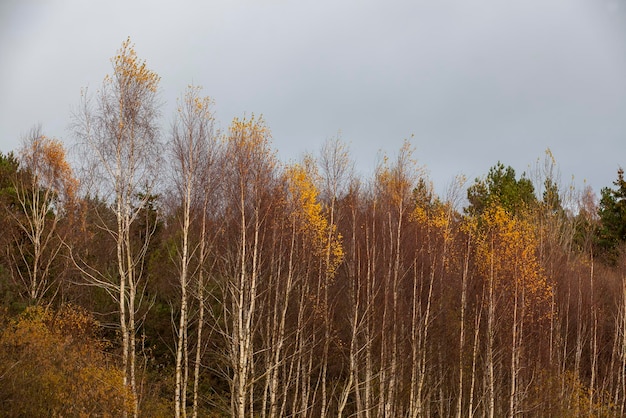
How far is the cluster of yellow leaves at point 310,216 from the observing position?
2365 centimetres

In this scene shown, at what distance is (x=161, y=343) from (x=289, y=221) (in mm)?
10628

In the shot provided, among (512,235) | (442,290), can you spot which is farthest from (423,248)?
(512,235)

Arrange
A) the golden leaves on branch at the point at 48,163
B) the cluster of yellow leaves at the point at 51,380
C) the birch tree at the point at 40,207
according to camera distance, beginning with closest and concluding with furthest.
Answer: the cluster of yellow leaves at the point at 51,380, the birch tree at the point at 40,207, the golden leaves on branch at the point at 48,163

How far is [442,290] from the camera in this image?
28.0 metres

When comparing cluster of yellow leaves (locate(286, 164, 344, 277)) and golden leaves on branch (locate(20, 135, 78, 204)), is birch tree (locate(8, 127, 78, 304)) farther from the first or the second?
cluster of yellow leaves (locate(286, 164, 344, 277))

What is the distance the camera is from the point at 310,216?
2470cm

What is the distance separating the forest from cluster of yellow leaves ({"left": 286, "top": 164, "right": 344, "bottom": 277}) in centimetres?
10

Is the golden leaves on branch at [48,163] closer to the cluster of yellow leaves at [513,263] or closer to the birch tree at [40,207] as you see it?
the birch tree at [40,207]

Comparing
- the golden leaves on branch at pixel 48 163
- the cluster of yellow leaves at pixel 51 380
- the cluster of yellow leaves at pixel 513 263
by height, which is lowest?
the cluster of yellow leaves at pixel 51 380

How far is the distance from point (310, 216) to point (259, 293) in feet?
12.3

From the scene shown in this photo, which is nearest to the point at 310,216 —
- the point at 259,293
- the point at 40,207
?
the point at 259,293

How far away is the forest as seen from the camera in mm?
18625

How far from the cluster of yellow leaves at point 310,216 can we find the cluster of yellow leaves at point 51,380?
911 cm

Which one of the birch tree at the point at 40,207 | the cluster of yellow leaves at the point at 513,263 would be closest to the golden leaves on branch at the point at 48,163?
the birch tree at the point at 40,207
